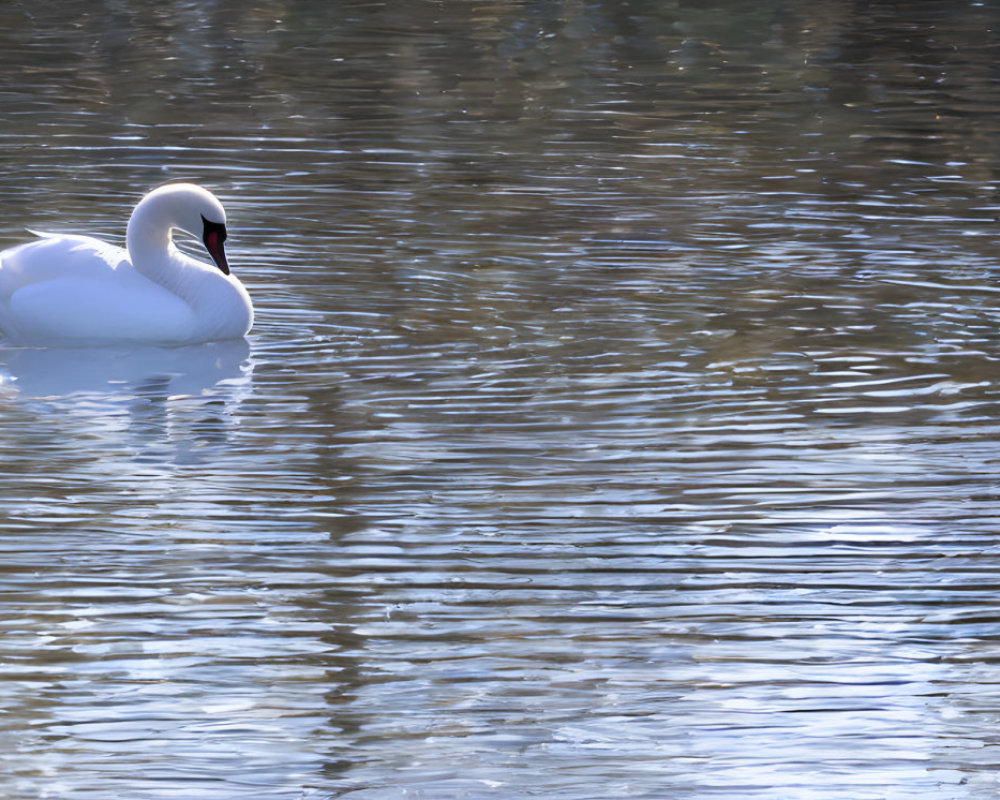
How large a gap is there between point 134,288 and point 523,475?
229cm

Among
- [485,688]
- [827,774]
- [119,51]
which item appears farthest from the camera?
[119,51]

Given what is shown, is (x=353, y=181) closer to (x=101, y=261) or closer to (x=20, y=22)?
(x=101, y=261)

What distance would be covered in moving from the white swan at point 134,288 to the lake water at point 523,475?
0.11m

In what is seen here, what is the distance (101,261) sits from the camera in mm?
7672

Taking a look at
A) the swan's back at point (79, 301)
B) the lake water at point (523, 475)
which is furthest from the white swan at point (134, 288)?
the lake water at point (523, 475)

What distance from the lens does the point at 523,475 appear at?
588 centimetres

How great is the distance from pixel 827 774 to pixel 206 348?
13.7 feet

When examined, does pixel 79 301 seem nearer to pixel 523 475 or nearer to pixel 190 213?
pixel 190 213

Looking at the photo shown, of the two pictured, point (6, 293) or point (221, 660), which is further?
point (6, 293)

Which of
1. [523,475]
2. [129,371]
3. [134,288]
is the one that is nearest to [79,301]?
[134,288]

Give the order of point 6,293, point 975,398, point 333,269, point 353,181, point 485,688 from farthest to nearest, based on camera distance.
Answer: point 353,181 < point 333,269 < point 6,293 < point 975,398 < point 485,688

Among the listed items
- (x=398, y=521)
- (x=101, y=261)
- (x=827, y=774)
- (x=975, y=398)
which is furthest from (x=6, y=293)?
(x=827, y=774)

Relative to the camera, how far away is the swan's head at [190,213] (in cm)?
782

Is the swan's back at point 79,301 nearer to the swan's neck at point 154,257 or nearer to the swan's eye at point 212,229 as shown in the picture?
the swan's neck at point 154,257
